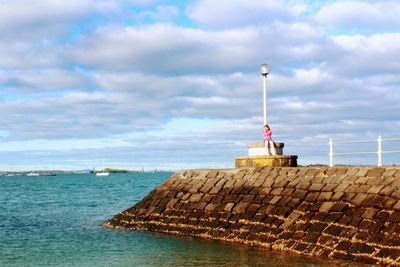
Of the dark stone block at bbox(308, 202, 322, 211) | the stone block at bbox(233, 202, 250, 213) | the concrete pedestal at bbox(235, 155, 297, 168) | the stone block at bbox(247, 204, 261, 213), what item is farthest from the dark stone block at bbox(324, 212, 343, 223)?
the concrete pedestal at bbox(235, 155, 297, 168)

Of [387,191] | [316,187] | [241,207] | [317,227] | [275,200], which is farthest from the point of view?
[241,207]

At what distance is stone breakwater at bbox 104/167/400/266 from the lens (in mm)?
14680

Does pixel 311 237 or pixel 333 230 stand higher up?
pixel 333 230

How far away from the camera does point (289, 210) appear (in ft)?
58.2

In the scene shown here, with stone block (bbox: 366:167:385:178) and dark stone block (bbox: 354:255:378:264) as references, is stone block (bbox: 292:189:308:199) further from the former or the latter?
dark stone block (bbox: 354:255:378:264)

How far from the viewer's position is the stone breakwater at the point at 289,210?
14.7 m

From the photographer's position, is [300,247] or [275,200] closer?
[300,247]

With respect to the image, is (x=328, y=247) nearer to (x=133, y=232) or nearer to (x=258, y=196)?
(x=258, y=196)

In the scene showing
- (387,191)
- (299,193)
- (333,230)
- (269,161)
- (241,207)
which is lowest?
(333,230)

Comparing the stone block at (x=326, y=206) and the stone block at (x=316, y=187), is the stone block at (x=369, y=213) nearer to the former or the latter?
the stone block at (x=326, y=206)

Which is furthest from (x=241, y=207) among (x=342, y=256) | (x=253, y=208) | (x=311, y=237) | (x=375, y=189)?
(x=342, y=256)

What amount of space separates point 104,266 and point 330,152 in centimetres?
857

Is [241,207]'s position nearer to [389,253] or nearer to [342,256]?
[342,256]

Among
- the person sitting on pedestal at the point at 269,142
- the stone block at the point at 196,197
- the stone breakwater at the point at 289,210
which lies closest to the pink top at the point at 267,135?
the person sitting on pedestal at the point at 269,142
